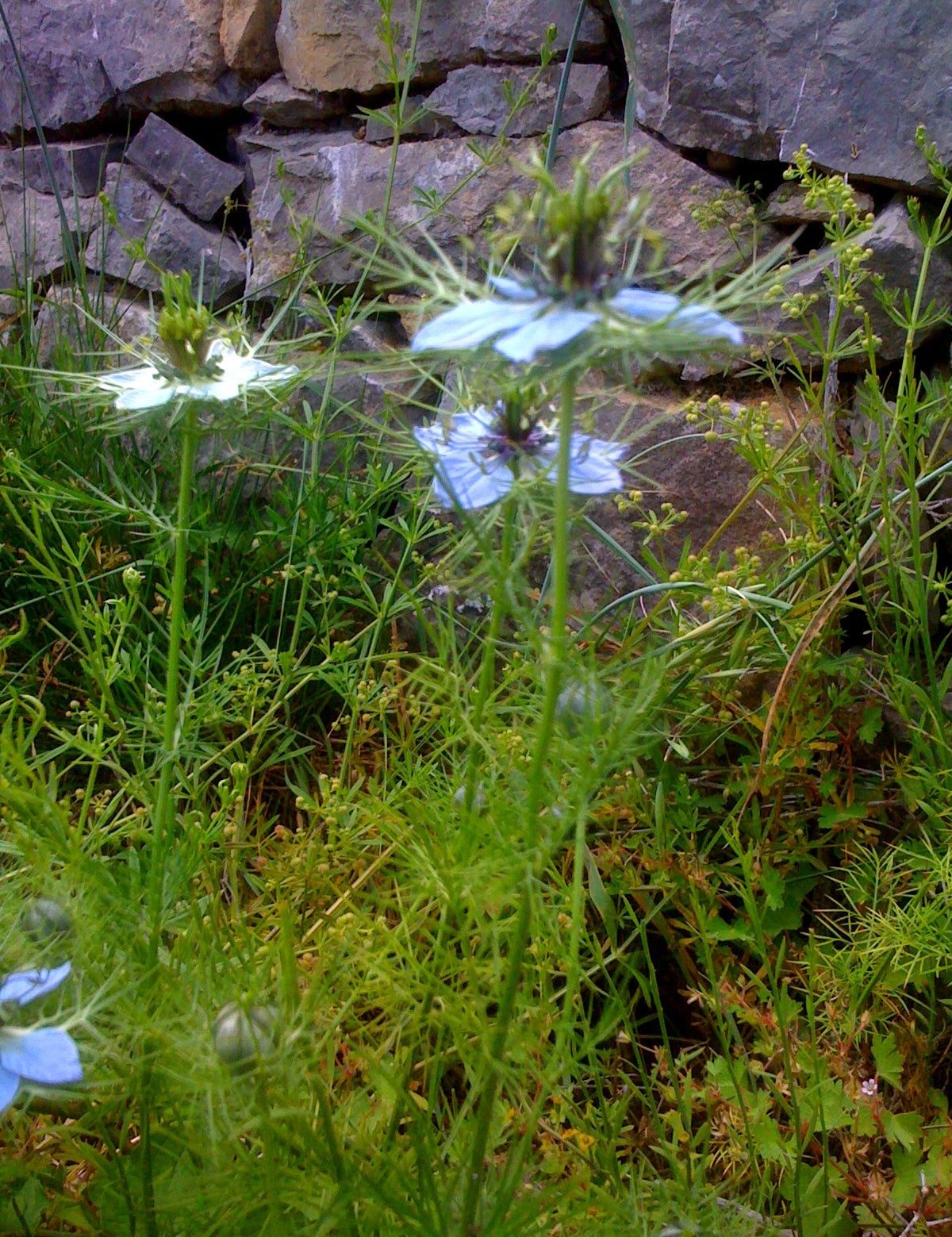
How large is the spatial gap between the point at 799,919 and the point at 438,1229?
621 mm

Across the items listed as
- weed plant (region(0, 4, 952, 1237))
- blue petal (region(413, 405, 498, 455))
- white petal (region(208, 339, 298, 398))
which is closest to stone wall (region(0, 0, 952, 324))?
weed plant (region(0, 4, 952, 1237))

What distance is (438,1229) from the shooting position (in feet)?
2.24

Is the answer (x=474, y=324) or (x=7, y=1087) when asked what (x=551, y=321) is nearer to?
(x=474, y=324)

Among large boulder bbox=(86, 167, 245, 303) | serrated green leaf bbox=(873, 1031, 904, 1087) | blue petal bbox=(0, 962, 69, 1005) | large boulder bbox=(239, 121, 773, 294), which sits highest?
large boulder bbox=(239, 121, 773, 294)

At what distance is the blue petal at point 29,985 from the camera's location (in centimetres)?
60

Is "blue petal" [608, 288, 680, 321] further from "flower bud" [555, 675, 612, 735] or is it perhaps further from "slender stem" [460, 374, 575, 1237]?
"flower bud" [555, 675, 612, 735]

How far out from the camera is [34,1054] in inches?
22.6

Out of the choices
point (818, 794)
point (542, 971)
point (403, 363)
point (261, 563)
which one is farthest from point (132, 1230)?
point (261, 563)

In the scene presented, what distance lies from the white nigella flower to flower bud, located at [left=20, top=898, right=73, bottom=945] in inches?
13.5

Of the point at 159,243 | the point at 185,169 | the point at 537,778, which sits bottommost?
the point at 159,243

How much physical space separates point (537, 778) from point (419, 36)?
157cm

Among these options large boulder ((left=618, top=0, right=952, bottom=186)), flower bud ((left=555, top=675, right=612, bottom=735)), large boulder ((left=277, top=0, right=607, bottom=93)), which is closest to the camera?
flower bud ((left=555, top=675, right=612, bottom=735))

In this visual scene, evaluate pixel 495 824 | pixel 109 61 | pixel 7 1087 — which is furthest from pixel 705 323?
pixel 109 61

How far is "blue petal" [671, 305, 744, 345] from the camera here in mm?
472
